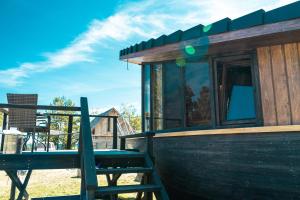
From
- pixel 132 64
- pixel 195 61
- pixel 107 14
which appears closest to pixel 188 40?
pixel 195 61

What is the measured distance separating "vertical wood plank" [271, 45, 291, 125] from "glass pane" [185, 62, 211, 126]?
3.87 feet

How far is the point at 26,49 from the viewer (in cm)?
2438

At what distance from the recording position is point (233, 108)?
15.2 ft

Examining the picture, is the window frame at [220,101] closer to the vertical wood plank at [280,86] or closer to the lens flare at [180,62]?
the vertical wood plank at [280,86]

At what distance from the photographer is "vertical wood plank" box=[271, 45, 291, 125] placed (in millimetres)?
3898

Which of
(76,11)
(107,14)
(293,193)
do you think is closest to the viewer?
(293,193)

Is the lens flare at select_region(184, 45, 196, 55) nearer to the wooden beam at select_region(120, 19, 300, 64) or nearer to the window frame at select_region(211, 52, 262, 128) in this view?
the wooden beam at select_region(120, 19, 300, 64)

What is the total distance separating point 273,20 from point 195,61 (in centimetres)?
→ 182

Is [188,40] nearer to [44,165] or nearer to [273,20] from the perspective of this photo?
[273,20]

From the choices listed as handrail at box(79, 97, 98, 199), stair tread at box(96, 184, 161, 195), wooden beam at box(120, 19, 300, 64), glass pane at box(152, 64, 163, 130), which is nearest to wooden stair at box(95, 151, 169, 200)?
stair tread at box(96, 184, 161, 195)

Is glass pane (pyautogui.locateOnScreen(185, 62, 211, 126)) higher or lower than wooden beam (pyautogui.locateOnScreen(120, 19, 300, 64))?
lower

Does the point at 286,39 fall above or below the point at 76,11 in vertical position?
below

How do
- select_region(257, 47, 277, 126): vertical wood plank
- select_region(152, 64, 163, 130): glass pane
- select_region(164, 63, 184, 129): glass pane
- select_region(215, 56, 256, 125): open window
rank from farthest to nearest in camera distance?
select_region(152, 64, 163, 130): glass pane → select_region(164, 63, 184, 129): glass pane → select_region(215, 56, 256, 125): open window → select_region(257, 47, 277, 126): vertical wood plank

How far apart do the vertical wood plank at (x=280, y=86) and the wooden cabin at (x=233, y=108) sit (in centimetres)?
1
